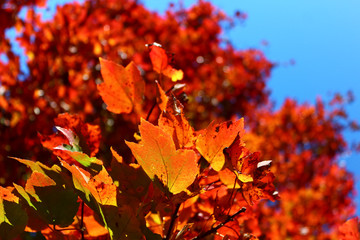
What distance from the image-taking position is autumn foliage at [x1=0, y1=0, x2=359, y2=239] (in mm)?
521

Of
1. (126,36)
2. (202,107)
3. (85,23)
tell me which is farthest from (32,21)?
(202,107)

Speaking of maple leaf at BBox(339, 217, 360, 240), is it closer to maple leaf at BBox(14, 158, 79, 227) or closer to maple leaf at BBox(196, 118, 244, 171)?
maple leaf at BBox(196, 118, 244, 171)

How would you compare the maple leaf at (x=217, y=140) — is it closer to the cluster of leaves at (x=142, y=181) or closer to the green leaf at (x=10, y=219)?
the cluster of leaves at (x=142, y=181)

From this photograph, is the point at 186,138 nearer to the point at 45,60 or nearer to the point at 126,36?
the point at 45,60

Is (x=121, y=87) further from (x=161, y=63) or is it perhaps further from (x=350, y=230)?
(x=350, y=230)

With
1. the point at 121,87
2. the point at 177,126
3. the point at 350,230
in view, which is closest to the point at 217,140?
the point at 177,126

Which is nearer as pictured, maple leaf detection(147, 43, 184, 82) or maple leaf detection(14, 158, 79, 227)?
maple leaf detection(14, 158, 79, 227)

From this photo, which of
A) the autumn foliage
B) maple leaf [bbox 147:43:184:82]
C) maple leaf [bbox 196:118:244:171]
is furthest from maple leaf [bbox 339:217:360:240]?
maple leaf [bbox 147:43:184:82]

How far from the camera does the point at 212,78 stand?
6910mm

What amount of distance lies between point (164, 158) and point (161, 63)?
0.33m

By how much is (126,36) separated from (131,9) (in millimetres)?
1591

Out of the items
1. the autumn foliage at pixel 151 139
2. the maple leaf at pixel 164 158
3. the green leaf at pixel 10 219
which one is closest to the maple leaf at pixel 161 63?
the autumn foliage at pixel 151 139

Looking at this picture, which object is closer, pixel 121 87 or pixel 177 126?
pixel 177 126

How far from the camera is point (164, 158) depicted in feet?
1.64
